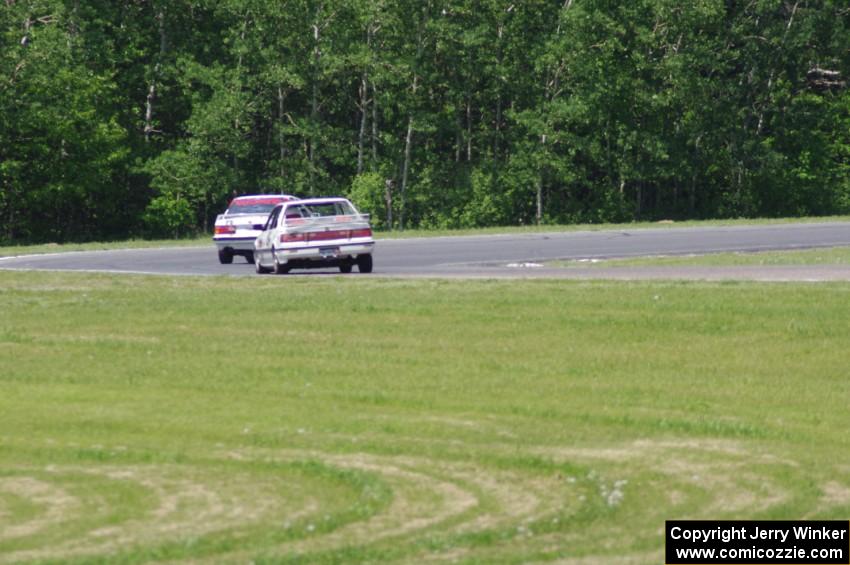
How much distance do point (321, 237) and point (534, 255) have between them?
7570mm

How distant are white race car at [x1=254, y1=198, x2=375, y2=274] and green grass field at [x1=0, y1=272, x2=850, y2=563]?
6.30m

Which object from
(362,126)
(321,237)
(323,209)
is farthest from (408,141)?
(321,237)

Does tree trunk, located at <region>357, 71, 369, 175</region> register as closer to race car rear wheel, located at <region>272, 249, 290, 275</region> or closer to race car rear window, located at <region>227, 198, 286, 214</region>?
race car rear window, located at <region>227, 198, 286, 214</region>

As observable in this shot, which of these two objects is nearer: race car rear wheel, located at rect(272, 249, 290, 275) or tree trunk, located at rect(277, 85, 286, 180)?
race car rear wheel, located at rect(272, 249, 290, 275)

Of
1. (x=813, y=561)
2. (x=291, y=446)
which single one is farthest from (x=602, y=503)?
(x=291, y=446)

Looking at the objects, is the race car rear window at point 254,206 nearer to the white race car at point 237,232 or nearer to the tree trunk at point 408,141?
the white race car at point 237,232

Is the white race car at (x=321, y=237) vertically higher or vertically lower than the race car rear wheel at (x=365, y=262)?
higher

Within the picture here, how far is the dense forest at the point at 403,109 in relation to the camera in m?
60.6

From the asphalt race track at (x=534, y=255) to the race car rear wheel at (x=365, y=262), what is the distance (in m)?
0.45

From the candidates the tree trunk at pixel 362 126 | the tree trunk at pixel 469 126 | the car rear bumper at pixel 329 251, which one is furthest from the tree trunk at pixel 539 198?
the car rear bumper at pixel 329 251

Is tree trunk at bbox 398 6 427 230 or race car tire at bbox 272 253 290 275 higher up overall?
tree trunk at bbox 398 6 427 230

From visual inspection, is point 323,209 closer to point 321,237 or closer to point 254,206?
point 321,237

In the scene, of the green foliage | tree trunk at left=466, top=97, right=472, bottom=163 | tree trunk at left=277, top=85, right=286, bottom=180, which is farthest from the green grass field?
tree trunk at left=466, top=97, right=472, bottom=163

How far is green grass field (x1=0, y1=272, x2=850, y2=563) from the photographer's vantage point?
9.80 metres
